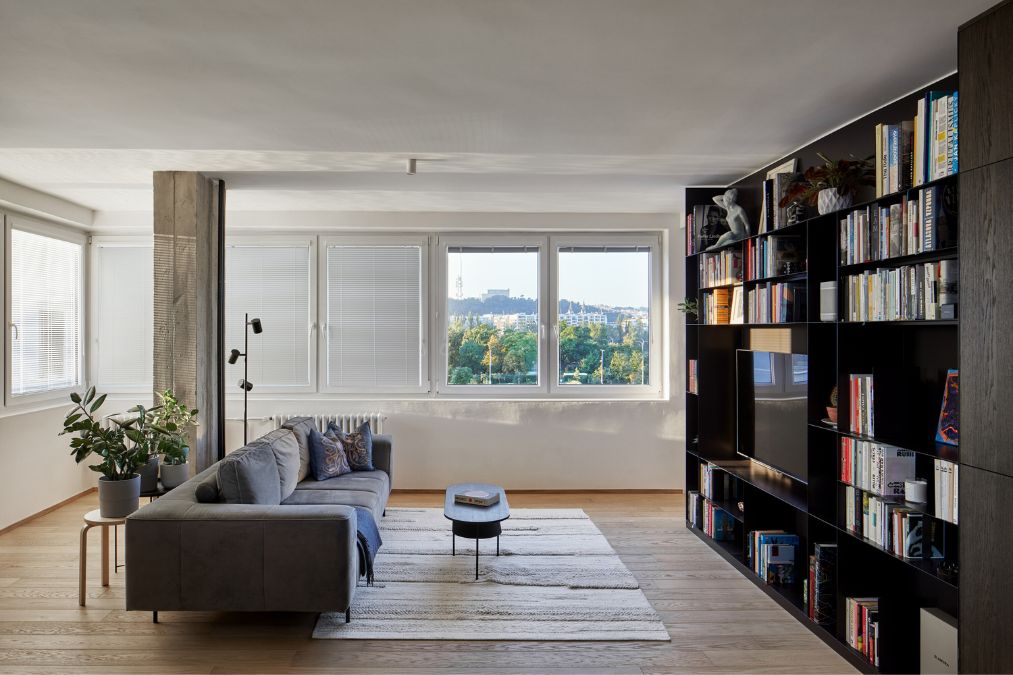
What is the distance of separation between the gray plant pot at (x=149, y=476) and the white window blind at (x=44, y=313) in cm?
206

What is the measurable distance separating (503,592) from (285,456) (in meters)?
1.63

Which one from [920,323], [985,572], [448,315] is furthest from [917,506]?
[448,315]

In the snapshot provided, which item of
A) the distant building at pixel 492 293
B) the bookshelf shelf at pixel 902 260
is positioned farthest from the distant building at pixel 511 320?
the bookshelf shelf at pixel 902 260

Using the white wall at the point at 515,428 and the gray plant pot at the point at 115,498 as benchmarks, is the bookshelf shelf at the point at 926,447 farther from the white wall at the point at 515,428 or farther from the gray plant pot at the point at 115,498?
the gray plant pot at the point at 115,498

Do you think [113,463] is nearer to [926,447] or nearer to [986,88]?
[926,447]

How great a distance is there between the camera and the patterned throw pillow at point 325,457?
175 inches

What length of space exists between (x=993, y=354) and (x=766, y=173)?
2366mm

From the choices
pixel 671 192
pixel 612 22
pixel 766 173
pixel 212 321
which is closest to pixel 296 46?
pixel 612 22

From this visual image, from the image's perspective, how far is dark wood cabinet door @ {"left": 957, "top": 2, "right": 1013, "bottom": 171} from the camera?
201cm

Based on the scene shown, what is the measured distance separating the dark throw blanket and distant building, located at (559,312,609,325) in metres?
3.04

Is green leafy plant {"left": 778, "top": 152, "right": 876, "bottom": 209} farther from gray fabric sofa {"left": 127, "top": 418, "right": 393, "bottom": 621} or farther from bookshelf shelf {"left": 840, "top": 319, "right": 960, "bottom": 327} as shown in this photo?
gray fabric sofa {"left": 127, "top": 418, "right": 393, "bottom": 621}

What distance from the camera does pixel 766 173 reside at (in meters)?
4.12

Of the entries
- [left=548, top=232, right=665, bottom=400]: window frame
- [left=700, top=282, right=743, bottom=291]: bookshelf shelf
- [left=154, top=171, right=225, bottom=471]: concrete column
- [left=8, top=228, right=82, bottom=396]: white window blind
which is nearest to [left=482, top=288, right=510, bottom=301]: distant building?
[left=548, top=232, right=665, bottom=400]: window frame

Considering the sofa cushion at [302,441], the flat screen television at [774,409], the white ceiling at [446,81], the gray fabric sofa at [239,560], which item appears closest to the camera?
the white ceiling at [446,81]
